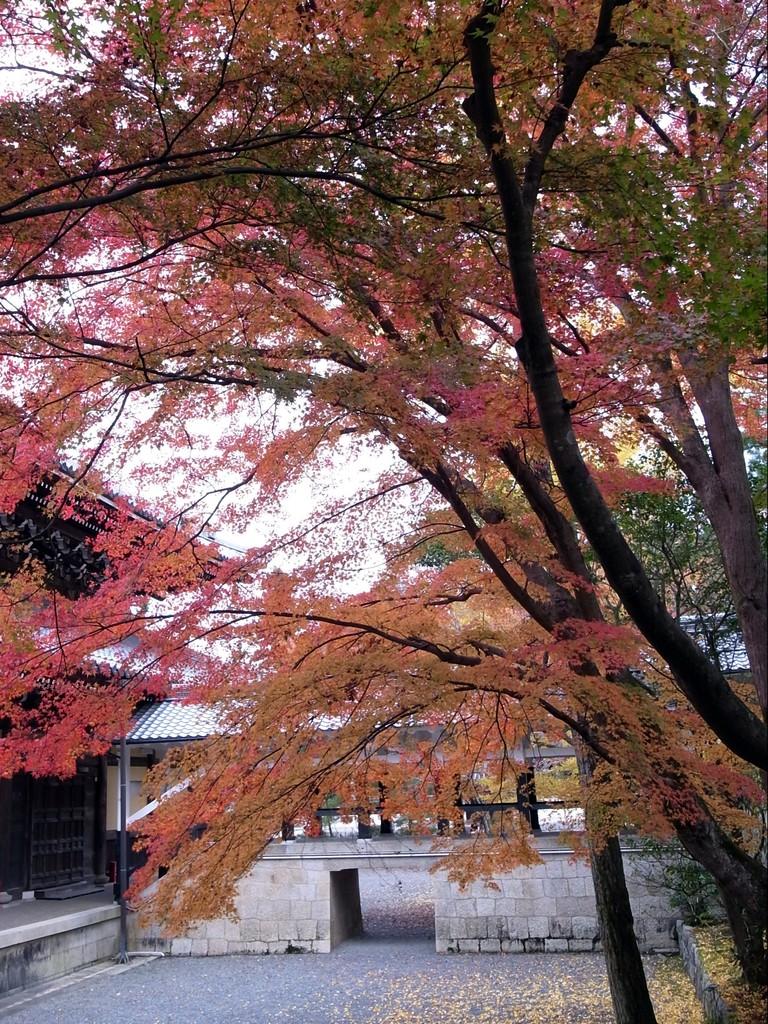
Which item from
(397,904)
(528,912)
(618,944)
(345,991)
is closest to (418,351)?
(618,944)

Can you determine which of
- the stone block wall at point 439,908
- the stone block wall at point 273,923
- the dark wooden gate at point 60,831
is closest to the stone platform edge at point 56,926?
the stone block wall at point 273,923

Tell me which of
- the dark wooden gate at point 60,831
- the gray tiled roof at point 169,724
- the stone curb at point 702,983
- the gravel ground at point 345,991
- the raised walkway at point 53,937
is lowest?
the gravel ground at point 345,991

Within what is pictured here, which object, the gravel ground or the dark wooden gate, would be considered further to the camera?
the dark wooden gate

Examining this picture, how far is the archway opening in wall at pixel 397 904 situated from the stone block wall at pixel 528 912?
39.7 inches

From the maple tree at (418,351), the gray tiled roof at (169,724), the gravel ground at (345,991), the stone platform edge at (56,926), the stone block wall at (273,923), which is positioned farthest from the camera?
the gray tiled roof at (169,724)

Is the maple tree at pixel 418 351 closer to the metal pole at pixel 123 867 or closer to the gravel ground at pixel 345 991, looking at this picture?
the gravel ground at pixel 345 991

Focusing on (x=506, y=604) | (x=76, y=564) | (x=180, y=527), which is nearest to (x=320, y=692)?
(x=180, y=527)

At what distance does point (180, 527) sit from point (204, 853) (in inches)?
102

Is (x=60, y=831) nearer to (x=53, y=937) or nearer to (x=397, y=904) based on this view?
(x=53, y=937)

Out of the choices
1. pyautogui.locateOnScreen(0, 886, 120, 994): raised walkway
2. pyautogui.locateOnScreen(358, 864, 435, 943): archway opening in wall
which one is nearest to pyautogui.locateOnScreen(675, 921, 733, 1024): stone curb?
pyautogui.locateOnScreen(358, 864, 435, 943): archway opening in wall

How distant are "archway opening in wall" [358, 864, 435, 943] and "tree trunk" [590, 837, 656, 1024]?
566 cm

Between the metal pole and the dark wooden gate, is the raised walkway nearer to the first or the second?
the metal pole

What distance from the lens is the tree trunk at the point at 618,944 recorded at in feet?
23.0

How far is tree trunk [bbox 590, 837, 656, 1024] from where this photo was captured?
7.00 metres
